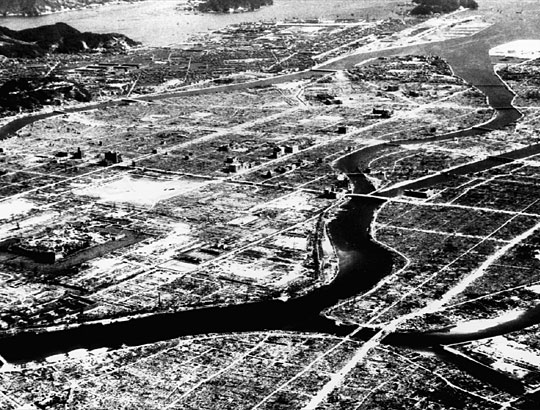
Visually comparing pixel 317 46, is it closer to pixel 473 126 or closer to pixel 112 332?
pixel 473 126

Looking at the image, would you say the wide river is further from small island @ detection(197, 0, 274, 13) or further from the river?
the river

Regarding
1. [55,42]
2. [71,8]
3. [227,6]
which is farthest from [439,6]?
[71,8]

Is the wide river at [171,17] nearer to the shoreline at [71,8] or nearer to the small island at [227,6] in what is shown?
the shoreline at [71,8]

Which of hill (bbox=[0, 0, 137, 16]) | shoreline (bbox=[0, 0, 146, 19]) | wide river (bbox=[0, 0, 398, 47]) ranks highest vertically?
hill (bbox=[0, 0, 137, 16])

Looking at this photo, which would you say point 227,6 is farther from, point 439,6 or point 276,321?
point 276,321

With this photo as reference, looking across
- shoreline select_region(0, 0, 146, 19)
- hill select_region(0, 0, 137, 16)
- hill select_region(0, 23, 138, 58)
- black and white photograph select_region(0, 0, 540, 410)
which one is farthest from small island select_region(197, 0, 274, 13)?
black and white photograph select_region(0, 0, 540, 410)

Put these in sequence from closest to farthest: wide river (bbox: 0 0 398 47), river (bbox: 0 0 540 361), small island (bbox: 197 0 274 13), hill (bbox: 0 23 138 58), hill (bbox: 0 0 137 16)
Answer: river (bbox: 0 0 540 361)
hill (bbox: 0 23 138 58)
wide river (bbox: 0 0 398 47)
small island (bbox: 197 0 274 13)
hill (bbox: 0 0 137 16)

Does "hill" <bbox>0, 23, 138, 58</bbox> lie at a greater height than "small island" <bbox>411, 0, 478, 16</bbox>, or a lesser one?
greater
